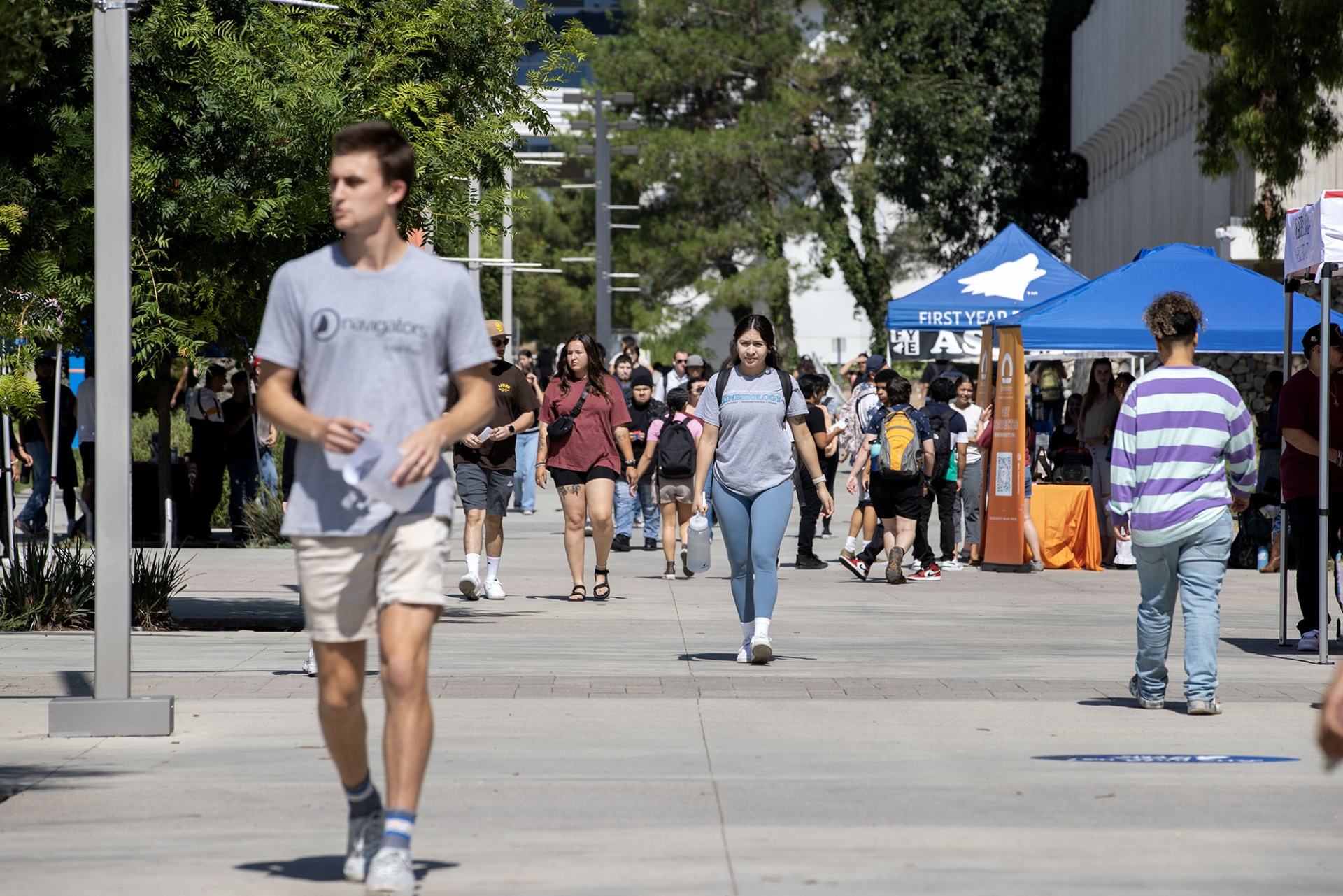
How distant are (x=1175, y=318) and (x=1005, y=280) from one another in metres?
12.6

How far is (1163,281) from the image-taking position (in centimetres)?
1650

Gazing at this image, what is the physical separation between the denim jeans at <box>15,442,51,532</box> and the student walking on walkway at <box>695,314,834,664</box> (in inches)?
405

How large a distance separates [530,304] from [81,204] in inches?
1836

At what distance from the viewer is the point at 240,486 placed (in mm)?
18062

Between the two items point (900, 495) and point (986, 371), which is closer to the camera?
point (900, 495)

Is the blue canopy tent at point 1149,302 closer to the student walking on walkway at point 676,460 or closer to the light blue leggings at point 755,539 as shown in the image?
the student walking on walkway at point 676,460

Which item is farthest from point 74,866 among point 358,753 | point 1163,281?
point 1163,281

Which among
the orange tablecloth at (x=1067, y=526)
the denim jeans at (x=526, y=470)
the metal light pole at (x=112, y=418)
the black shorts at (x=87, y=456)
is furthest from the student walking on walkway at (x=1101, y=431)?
the metal light pole at (x=112, y=418)

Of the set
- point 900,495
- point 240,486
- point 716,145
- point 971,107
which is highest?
point 971,107

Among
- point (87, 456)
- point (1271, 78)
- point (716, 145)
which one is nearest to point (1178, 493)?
point (87, 456)

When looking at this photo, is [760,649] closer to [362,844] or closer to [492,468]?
[492,468]

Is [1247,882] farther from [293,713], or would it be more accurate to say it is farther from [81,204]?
[81,204]

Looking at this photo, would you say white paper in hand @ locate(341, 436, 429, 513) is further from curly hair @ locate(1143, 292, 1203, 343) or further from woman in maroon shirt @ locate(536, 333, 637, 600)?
woman in maroon shirt @ locate(536, 333, 637, 600)

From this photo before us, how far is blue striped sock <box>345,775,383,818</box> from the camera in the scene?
464cm
